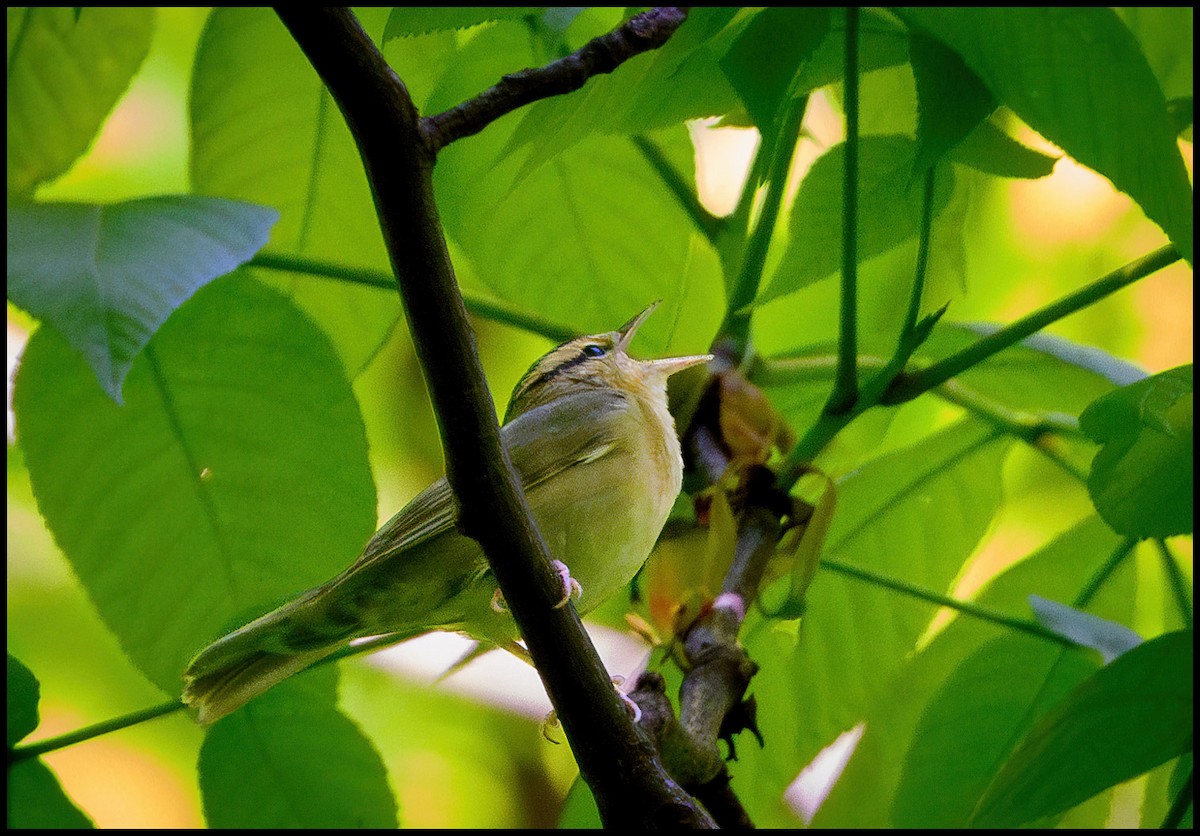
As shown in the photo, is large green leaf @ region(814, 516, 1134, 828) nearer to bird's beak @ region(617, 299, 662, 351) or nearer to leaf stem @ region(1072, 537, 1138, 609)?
leaf stem @ region(1072, 537, 1138, 609)

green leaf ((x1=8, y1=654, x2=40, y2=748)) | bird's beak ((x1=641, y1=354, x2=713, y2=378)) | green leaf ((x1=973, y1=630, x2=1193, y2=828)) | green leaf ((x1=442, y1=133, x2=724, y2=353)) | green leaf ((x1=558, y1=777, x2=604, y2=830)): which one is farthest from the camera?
bird's beak ((x1=641, y1=354, x2=713, y2=378))

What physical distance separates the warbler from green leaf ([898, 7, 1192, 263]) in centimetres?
74

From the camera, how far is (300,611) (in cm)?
148

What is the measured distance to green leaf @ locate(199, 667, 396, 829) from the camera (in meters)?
1.59

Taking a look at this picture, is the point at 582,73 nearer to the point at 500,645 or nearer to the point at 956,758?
the point at 500,645

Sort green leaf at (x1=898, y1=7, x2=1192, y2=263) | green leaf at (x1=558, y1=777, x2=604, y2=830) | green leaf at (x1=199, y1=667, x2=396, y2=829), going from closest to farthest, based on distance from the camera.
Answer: green leaf at (x1=898, y1=7, x2=1192, y2=263)
green leaf at (x1=199, y1=667, x2=396, y2=829)
green leaf at (x1=558, y1=777, x2=604, y2=830)

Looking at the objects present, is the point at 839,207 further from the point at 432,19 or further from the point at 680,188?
the point at 432,19

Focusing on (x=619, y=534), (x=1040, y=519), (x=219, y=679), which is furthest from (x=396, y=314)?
(x=1040, y=519)

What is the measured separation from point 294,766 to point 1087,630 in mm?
1066

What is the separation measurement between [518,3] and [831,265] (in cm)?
51

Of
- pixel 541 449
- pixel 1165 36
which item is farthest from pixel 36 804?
pixel 1165 36

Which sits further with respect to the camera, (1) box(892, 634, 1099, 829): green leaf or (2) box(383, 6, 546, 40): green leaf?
(1) box(892, 634, 1099, 829): green leaf

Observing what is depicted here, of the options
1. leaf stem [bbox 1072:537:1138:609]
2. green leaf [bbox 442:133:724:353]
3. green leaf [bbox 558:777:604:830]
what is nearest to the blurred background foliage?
green leaf [bbox 442:133:724:353]

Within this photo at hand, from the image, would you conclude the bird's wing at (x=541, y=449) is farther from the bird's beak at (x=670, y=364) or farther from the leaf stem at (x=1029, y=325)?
the leaf stem at (x=1029, y=325)
